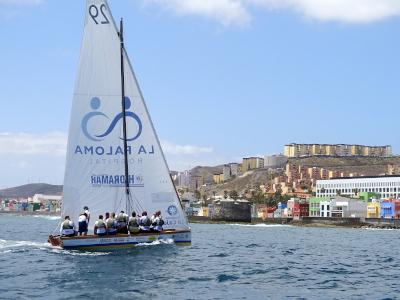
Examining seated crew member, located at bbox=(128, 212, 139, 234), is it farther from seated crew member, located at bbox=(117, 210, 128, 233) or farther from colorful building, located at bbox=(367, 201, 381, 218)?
colorful building, located at bbox=(367, 201, 381, 218)

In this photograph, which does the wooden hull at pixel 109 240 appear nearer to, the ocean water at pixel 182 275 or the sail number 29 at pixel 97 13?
the ocean water at pixel 182 275

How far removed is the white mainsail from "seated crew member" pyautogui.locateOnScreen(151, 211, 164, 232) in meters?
0.93

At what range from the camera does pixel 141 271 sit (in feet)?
104

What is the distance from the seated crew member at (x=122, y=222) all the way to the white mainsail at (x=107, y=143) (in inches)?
73.1

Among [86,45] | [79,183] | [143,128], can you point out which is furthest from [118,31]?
[79,183]

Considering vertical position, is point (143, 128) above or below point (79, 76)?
below

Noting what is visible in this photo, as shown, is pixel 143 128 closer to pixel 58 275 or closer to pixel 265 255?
pixel 265 255

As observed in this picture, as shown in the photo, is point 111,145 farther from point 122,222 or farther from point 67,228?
point 67,228

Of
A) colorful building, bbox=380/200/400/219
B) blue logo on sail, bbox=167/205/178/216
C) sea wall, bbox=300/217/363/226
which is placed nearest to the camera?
blue logo on sail, bbox=167/205/178/216

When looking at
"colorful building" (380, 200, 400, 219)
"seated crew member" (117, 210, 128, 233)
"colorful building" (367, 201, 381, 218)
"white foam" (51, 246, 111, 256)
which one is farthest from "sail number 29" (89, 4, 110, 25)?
"colorful building" (367, 201, 381, 218)

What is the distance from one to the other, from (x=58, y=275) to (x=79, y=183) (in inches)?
520

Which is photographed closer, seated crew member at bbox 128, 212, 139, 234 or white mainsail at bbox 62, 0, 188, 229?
seated crew member at bbox 128, 212, 139, 234

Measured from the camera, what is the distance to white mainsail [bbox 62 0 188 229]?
43.0m

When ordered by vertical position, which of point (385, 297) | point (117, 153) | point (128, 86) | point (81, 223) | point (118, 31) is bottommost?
point (385, 297)
